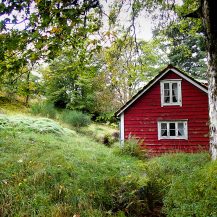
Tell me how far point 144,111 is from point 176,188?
548 inches

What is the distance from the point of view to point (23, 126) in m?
16.5

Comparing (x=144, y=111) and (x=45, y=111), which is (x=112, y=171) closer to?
(x=144, y=111)

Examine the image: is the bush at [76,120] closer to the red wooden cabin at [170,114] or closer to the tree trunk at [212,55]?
the red wooden cabin at [170,114]

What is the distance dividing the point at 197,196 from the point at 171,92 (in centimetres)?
1455

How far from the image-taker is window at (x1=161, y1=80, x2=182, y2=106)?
1827 centimetres

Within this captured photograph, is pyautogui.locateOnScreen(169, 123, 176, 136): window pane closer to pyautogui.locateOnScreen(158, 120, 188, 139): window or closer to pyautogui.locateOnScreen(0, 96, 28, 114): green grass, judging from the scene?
pyautogui.locateOnScreen(158, 120, 188, 139): window

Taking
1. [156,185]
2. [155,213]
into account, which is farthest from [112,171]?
[155,213]

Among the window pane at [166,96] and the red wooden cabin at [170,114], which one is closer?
the red wooden cabin at [170,114]

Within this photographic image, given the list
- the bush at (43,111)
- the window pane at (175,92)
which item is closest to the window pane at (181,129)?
the window pane at (175,92)

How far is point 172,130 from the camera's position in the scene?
59.8ft

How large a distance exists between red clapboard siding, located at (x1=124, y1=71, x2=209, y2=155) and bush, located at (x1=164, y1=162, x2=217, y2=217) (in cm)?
1279

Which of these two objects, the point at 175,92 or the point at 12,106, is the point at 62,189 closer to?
the point at 175,92

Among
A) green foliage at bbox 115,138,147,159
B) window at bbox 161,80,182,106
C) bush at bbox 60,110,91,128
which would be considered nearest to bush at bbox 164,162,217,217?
green foliage at bbox 115,138,147,159

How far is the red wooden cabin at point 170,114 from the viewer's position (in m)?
17.8
